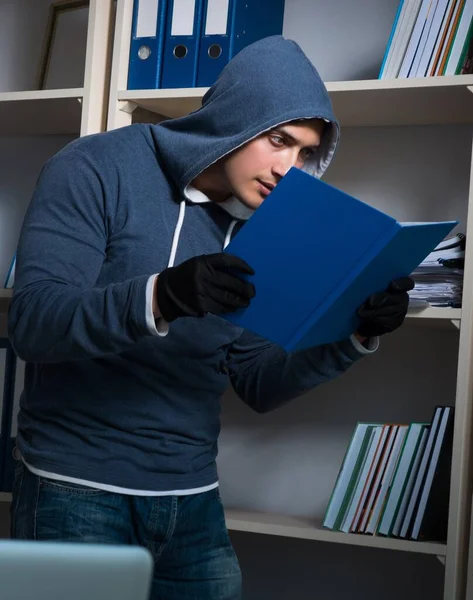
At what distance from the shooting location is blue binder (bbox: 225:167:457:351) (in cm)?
116

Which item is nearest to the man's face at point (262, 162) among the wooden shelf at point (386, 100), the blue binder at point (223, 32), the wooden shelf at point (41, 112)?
the wooden shelf at point (386, 100)

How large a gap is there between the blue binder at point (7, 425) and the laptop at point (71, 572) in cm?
184

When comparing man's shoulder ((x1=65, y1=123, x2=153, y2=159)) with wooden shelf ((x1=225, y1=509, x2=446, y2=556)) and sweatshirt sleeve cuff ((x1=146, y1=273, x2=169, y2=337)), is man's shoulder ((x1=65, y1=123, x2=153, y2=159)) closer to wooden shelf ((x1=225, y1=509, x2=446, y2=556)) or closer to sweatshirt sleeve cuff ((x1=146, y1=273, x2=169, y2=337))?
sweatshirt sleeve cuff ((x1=146, y1=273, x2=169, y2=337))

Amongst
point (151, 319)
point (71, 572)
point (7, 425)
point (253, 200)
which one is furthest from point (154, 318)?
point (7, 425)

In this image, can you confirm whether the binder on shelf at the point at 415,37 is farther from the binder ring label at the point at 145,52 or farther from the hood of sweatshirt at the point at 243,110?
the binder ring label at the point at 145,52

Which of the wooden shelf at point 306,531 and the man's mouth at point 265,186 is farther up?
the man's mouth at point 265,186

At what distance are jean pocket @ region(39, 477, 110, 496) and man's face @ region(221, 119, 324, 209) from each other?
0.54 metres

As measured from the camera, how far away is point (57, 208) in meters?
1.29

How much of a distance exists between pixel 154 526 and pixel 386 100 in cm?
114

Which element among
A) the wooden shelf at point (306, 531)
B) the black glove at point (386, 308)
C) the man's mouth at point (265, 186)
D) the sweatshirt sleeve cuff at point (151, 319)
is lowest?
the wooden shelf at point (306, 531)

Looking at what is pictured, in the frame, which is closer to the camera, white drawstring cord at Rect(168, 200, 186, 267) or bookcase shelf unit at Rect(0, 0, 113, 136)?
white drawstring cord at Rect(168, 200, 186, 267)

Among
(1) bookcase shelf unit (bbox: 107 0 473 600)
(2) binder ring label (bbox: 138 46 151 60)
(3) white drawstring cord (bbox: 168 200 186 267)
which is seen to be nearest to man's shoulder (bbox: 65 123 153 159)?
(3) white drawstring cord (bbox: 168 200 186 267)

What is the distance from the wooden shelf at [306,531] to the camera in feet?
6.05

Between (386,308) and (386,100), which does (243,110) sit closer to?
(386,308)
